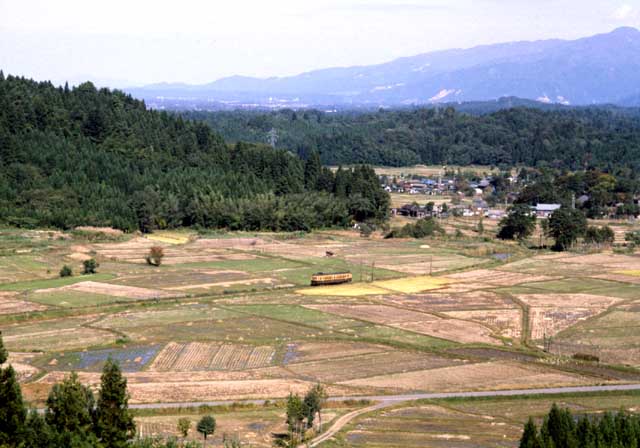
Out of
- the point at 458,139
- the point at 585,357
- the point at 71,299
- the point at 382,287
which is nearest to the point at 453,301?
the point at 382,287

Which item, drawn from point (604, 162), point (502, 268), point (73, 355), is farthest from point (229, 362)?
point (604, 162)

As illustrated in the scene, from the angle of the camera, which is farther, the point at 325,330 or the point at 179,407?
the point at 325,330

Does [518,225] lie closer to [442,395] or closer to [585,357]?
[585,357]

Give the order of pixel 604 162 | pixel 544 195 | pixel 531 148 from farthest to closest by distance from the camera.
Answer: pixel 531 148 → pixel 604 162 → pixel 544 195

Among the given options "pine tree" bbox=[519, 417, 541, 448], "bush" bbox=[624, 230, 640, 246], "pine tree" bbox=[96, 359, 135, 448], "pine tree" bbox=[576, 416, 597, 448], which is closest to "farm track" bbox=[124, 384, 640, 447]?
"pine tree" bbox=[96, 359, 135, 448]

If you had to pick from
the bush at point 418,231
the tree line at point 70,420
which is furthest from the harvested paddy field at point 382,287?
the tree line at point 70,420

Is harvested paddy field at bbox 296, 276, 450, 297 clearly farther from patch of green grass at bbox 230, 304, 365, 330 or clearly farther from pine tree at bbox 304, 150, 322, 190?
pine tree at bbox 304, 150, 322, 190

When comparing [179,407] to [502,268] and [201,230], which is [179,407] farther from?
[201,230]
